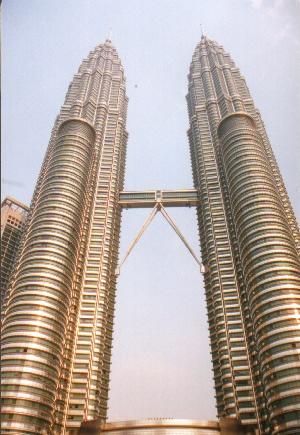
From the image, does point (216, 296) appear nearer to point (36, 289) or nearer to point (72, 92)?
point (36, 289)

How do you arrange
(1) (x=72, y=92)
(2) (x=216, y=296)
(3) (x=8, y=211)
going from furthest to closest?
(1) (x=72, y=92)
(3) (x=8, y=211)
(2) (x=216, y=296)

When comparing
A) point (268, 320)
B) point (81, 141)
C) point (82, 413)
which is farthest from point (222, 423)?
point (81, 141)

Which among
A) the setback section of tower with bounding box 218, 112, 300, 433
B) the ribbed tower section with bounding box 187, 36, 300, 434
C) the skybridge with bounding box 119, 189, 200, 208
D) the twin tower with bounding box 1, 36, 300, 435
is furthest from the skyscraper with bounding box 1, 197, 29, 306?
the setback section of tower with bounding box 218, 112, 300, 433

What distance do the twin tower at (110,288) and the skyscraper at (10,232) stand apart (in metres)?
18.8

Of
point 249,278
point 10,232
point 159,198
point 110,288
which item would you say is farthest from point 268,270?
point 10,232

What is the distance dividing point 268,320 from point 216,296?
26678mm

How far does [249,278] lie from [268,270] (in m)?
5.75

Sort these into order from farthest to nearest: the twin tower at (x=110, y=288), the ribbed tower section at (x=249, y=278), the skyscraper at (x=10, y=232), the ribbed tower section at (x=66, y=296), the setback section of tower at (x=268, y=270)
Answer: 1. the skyscraper at (x=10, y=232)
2. the ribbed tower section at (x=66, y=296)
3. the twin tower at (x=110, y=288)
4. the ribbed tower section at (x=249, y=278)
5. the setback section of tower at (x=268, y=270)

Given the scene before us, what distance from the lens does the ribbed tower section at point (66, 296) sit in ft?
279

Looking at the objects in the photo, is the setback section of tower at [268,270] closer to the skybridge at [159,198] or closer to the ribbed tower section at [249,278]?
the ribbed tower section at [249,278]

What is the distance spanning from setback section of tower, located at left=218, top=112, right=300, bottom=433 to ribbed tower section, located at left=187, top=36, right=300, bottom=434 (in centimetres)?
20

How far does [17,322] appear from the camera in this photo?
9231 centimetres

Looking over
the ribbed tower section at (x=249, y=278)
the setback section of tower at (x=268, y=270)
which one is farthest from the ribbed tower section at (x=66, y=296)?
the setback section of tower at (x=268, y=270)

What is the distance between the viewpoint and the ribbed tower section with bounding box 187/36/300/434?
8269 centimetres
